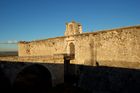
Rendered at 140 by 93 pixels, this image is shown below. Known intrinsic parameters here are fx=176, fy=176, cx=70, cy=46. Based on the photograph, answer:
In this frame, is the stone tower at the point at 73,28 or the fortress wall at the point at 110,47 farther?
the stone tower at the point at 73,28

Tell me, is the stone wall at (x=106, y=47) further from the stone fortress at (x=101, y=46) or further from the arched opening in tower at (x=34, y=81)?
the arched opening in tower at (x=34, y=81)

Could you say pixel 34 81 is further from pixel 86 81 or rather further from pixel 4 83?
pixel 86 81

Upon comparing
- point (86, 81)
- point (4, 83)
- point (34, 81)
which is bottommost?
point (34, 81)

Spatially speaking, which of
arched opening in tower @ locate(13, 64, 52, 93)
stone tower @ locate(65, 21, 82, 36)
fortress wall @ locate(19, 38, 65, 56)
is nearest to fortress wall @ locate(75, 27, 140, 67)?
fortress wall @ locate(19, 38, 65, 56)

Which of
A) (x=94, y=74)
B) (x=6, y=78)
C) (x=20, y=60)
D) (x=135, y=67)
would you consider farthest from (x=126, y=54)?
(x=6, y=78)

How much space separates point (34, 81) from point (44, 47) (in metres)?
5.41

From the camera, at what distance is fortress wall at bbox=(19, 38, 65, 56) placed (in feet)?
80.4

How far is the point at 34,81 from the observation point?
2419 cm

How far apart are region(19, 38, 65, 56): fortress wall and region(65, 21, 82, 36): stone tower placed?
7.38 ft

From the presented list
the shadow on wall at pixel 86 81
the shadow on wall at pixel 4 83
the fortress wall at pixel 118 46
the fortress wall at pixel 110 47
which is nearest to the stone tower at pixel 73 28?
the fortress wall at pixel 110 47

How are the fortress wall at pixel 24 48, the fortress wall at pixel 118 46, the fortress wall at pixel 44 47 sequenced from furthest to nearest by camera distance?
the fortress wall at pixel 24 48, the fortress wall at pixel 44 47, the fortress wall at pixel 118 46

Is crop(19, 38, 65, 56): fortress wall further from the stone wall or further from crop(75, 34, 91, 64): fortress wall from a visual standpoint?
crop(75, 34, 91, 64): fortress wall

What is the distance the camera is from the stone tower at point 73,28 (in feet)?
84.2

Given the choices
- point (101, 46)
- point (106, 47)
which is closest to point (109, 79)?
point (106, 47)
